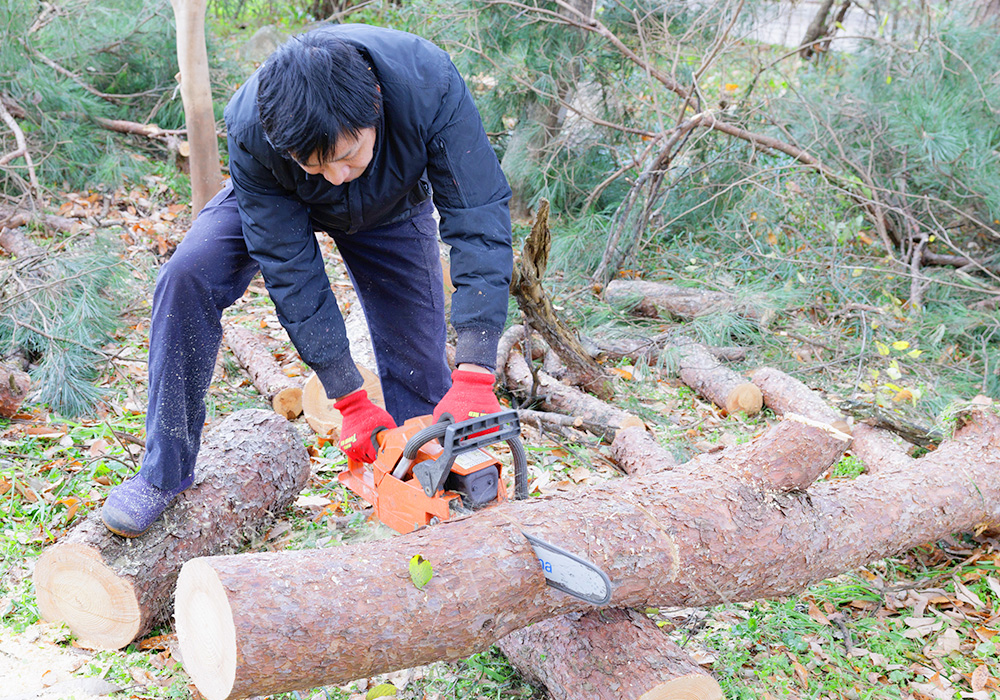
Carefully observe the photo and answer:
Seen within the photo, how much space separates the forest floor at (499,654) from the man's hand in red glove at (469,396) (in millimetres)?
502

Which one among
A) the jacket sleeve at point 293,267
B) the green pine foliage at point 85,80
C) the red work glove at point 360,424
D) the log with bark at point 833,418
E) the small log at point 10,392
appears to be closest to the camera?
the jacket sleeve at point 293,267

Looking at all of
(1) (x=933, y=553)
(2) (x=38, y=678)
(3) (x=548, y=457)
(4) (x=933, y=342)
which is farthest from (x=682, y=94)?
(2) (x=38, y=678)

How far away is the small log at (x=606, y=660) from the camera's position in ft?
5.71

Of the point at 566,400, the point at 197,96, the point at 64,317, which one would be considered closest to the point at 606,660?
the point at 566,400

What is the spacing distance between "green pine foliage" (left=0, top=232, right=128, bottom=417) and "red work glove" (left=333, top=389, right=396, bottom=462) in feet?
5.42

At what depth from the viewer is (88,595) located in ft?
6.80

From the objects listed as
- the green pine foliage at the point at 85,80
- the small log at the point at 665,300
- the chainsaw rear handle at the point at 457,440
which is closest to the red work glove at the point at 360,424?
the chainsaw rear handle at the point at 457,440

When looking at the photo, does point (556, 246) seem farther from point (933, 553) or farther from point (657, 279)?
point (933, 553)

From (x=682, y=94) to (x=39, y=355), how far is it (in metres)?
4.17

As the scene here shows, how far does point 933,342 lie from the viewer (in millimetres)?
4367

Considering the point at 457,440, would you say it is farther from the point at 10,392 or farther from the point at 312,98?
the point at 10,392

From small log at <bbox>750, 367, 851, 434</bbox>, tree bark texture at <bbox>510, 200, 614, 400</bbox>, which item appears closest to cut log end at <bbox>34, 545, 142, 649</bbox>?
tree bark texture at <bbox>510, 200, 614, 400</bbox>

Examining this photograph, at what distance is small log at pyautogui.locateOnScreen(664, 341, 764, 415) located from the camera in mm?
3801

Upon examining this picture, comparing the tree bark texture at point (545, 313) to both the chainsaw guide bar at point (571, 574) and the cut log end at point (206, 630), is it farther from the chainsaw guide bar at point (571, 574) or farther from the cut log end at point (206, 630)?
the cut log end at point (206, 630)
